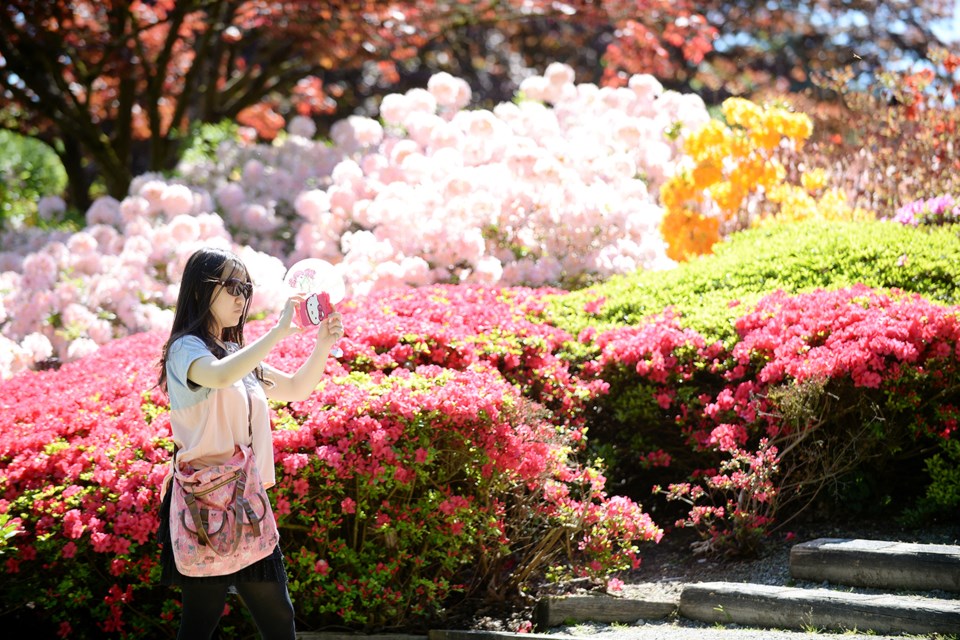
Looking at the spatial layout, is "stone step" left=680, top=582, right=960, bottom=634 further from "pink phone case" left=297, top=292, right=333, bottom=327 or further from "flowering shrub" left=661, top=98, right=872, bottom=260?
"flowering shrub" left=661, top=98, right=872, bottom=260

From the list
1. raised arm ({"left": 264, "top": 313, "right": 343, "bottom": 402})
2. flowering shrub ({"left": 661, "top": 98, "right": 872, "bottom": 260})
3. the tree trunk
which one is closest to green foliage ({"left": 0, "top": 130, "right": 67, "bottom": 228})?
the tree trunk

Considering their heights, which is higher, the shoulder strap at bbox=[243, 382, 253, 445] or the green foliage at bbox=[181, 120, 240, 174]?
the green foliage at bbox=[181, 120, 240, 174]

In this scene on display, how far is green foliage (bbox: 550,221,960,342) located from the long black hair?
9.06 ft

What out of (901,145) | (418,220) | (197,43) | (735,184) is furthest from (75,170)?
(901,145)

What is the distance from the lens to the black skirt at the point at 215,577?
2.90 metres

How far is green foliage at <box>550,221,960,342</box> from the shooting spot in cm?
530

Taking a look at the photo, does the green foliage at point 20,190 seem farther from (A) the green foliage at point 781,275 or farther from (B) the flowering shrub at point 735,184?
(A) the green foliage at point 781,275

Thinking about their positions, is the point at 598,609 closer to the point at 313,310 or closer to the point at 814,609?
the point at 814,609

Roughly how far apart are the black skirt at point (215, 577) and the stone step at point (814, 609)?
1780 mm

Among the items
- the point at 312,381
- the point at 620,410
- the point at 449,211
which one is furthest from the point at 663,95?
the point at 312,381

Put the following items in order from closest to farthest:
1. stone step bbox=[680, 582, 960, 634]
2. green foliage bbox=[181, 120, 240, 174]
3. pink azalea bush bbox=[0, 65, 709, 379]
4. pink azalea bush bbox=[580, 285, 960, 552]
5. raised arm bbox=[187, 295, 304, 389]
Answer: raised arm bbox=[187, 295, 304, 389]
stone step bbox=[680, 582, 960, 634]
pink azalea bush bbox=[580, 285, 960, 552]
pink azalea bush bbox=[0, 65, 709, 379]
green foliage bbox=[181, 120, 240, 174]

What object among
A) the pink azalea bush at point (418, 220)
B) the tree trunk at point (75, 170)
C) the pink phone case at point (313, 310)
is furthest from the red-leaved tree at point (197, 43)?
the pink phone case at point (313, 310)

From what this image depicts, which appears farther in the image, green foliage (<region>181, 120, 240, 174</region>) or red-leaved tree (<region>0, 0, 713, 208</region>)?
green foliage (<region>181, 120, 240, 174</region>)

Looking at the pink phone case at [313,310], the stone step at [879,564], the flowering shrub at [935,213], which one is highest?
the flowering shrub at [935,213]
